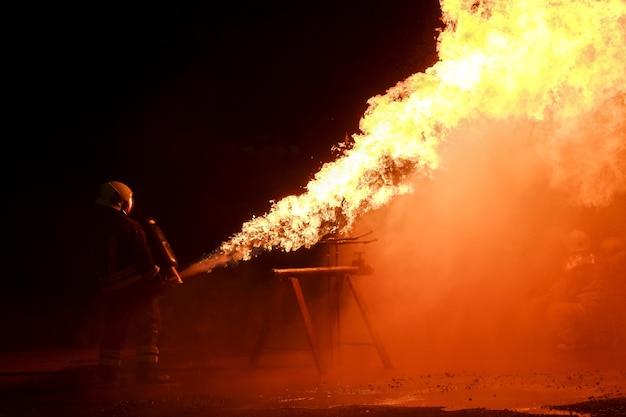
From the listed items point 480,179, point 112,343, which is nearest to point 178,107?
point 480,179

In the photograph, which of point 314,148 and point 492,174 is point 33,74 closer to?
point 314,148

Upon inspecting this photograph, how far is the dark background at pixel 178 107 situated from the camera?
41.2 feet

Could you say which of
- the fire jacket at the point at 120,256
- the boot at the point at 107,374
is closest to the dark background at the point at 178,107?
the fire jacket at the point at 120,256

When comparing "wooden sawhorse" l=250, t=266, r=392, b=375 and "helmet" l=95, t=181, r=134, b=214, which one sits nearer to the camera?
"helmet" l=95, t=181, r=134, b=214

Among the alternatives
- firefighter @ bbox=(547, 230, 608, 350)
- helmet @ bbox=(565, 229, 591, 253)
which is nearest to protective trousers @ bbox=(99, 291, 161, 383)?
firefighter @ bbox=(547, 230, 608, 350)

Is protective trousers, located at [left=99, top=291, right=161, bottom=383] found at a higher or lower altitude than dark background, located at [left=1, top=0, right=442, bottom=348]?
lower

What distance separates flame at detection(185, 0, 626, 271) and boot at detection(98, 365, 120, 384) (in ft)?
6.46

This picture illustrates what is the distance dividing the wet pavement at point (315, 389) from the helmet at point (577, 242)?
1.87m

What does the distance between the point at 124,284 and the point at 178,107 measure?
5.75 meters

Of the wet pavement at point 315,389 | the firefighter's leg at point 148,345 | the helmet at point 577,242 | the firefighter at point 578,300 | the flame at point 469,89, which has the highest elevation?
the flame at point 469,89

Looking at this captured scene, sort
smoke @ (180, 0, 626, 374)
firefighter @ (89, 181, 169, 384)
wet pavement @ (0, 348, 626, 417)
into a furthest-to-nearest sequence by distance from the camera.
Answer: smoke @ (180, 0, 626, 374) < firefighter @ (89, 181, 169, 384) < wet pavement @ (0, 348, 626, 417)

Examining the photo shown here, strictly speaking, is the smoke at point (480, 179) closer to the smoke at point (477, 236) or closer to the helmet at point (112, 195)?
the smoke at point (477, 236)

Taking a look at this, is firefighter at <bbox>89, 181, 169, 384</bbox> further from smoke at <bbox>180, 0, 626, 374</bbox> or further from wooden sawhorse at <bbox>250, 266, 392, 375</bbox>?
wooden sawhorse at <bbox>250, 266, 392, 375</bbox>

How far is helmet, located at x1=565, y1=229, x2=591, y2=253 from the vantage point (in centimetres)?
1159
